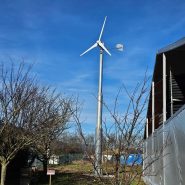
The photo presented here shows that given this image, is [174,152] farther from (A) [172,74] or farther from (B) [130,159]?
Answer: (A) [172,74]

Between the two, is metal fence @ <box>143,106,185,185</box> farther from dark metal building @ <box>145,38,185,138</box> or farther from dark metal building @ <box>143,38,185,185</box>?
dark metal building @ <box>145,38,185,138</box>

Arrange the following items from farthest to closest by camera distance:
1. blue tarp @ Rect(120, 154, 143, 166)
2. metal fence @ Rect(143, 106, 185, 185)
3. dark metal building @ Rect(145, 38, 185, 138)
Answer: dark metal building @ Rect(145, 38, 185, 138)
metal fence @ Rect(143, 106, 185, 185)
blue tarp @ Rect(120, 154, 143, 166)

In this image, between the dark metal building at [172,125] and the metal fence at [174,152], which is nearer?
the metal fence at [174,152]

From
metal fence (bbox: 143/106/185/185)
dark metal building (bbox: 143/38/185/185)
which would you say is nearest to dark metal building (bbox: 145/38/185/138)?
dark metal building (bbox: 143/38/185/185)

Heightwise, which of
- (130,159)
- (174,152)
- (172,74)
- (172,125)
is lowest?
(130,159)

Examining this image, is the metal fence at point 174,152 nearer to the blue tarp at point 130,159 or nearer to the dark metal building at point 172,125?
the dark metal building at point 172,125

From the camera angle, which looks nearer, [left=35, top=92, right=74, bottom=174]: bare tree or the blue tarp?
the blue tarp

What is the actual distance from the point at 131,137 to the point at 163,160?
9141mm

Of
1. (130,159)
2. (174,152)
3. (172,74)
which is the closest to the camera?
(130,159)

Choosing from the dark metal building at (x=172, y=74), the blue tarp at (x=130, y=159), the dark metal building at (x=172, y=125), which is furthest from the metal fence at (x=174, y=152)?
the blue tarp at (x=130, y=159)

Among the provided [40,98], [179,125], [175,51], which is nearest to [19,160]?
[40,98]

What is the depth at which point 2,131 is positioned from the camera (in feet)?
76.6

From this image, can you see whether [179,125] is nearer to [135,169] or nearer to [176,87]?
[135,169]

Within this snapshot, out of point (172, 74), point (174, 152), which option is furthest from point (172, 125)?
point (172, 74)
